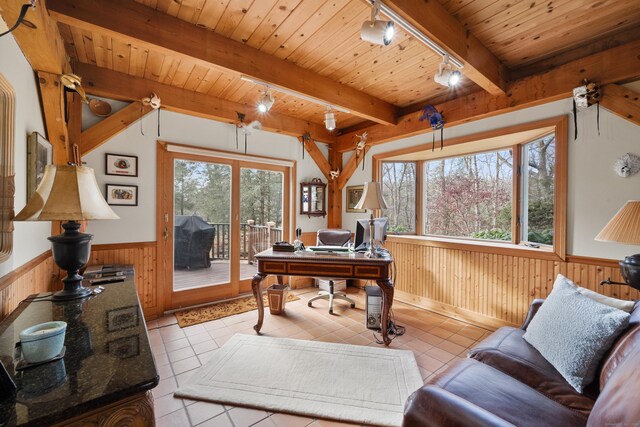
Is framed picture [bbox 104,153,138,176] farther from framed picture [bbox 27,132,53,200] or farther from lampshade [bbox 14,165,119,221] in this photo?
lampshade [bbox 14,165,119,221]

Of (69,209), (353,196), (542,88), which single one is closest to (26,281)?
(69,209)

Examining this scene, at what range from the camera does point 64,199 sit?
54.7 inches

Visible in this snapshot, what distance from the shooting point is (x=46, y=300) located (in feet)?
4.99

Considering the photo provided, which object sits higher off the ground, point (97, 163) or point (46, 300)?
point (97, 163)

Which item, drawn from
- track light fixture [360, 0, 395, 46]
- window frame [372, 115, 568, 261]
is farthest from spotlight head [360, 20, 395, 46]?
window frame [372, 115, 568, 261]

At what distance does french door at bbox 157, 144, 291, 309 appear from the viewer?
3465 mm

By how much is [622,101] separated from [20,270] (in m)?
4.56

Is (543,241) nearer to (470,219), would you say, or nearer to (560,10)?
(470,219)

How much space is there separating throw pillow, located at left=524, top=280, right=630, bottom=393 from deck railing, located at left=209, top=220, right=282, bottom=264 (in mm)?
3447

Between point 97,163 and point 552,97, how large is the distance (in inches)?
184

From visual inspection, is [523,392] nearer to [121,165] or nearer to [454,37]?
[454,37]

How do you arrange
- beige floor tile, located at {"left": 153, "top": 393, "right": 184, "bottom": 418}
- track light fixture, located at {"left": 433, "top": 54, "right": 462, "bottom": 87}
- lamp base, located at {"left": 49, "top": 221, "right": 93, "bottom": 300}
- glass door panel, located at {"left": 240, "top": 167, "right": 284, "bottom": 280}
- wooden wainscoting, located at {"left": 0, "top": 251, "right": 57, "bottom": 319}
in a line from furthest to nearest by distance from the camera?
glass door panel, located at {"left": 240, "top": 167, "right": 284, "bottom": 280}, track light fixture, located at {"left": 433, "top": 54, "right": 462, "bottom": 87}, beige floor tile, located at {"left": 153, "top": 393, "right": 184, "bottom": 418}, lamp base, located at {"left": 49, "top": 221, "right": 93, "bottom": 300}, wooden wainscoting, located at {"left": 0, "top": 251, "right": 57, "bottom": 319}

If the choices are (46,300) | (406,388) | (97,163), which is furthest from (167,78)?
(406,388)

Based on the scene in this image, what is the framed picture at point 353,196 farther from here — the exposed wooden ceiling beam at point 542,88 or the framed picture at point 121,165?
the framed picture at point 121,165
